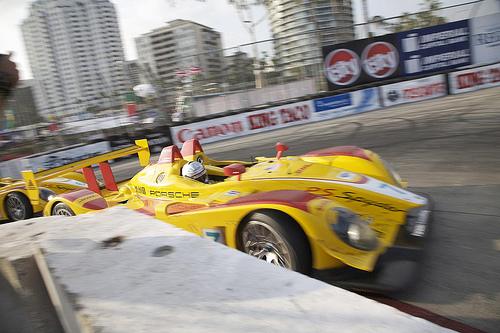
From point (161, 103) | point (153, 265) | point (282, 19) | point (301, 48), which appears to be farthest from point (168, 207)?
point (282, 19)

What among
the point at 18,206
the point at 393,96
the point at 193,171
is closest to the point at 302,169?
the point at 193,171

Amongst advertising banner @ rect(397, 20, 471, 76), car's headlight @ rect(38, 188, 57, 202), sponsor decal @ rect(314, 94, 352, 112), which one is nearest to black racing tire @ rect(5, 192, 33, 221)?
car's headlight @ rect(38, 188, 57, 202)

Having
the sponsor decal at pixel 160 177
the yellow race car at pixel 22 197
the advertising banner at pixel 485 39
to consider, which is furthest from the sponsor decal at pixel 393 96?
the sponsor decal at pixel 160 177

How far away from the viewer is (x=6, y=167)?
1229cm

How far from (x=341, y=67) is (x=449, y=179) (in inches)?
461

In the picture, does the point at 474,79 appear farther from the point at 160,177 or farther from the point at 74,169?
the point at 74,169

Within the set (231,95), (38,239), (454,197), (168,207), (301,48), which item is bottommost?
(454,197)

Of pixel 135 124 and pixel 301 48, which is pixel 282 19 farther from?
pixel 135 124

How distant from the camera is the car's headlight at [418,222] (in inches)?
117

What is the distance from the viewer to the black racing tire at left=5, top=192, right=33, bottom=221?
21.0 feet

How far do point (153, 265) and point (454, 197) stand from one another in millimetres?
4224

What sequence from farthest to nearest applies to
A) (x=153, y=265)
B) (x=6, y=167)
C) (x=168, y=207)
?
1. (x=6, y=167)
2. (x=168, y=207)
3. (x=153, y=265)

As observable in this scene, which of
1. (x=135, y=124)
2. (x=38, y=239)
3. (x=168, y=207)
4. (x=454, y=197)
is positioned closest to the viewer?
(x=38, y=239)

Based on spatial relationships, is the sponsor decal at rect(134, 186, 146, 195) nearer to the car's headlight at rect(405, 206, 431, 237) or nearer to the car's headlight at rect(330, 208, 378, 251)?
the car's headlight at rect(330, 208, 378, 251)
